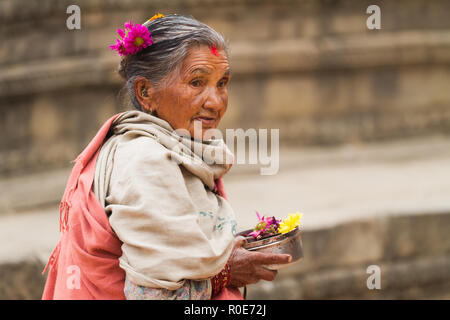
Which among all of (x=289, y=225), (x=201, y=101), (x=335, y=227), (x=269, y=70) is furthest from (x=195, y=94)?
(x=269, y=70)

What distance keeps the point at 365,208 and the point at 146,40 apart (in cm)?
296

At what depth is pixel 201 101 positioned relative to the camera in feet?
6.53

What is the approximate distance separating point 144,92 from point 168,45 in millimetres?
186

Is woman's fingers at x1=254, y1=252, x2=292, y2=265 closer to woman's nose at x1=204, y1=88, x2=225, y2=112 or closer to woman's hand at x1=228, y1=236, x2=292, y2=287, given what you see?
woman's hand at x1=228, y1=236, x2=292, y2=287

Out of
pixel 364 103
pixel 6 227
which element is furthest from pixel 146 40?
pixel 364 103

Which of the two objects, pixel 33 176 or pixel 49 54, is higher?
pixel 49 54

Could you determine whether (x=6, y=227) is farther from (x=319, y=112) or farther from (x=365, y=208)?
(x=319, y=112)

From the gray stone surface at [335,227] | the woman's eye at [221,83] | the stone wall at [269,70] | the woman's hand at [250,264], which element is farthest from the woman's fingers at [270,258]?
the stone wall at [269,70]

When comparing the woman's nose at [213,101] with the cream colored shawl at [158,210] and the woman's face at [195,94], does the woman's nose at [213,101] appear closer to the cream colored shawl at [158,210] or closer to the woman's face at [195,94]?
the woman's face at [195,94]

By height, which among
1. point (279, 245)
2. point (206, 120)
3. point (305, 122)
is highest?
point (305, 122)

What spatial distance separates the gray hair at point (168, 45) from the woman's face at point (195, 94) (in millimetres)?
24

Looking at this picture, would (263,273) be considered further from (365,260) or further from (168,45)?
(365,260)

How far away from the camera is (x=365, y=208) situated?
4.52 meters

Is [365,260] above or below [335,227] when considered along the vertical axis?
below
